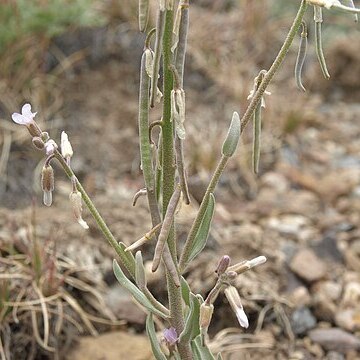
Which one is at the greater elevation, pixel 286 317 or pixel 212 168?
pixel 212 168

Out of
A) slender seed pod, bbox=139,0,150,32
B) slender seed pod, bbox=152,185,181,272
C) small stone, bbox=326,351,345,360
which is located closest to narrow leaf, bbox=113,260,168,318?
slender seed pod, bbox=152,185,181,272

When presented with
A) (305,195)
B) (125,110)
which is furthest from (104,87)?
(305,195)

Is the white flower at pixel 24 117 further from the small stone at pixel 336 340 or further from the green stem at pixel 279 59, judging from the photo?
the small stone at pixel 336 340

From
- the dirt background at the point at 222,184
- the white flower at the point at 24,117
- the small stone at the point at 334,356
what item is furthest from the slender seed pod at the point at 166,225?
the small stone at the point at 334,356

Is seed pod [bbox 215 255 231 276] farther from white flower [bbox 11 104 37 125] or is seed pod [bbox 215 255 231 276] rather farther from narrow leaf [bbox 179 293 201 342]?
white flower [bbox 11 104 37 125]

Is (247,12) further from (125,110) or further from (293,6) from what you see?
(125,110)

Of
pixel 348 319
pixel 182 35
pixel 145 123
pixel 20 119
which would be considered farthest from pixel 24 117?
pixel 348 319

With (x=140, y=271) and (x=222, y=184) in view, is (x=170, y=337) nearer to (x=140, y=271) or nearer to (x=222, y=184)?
(x=140, y=271)
